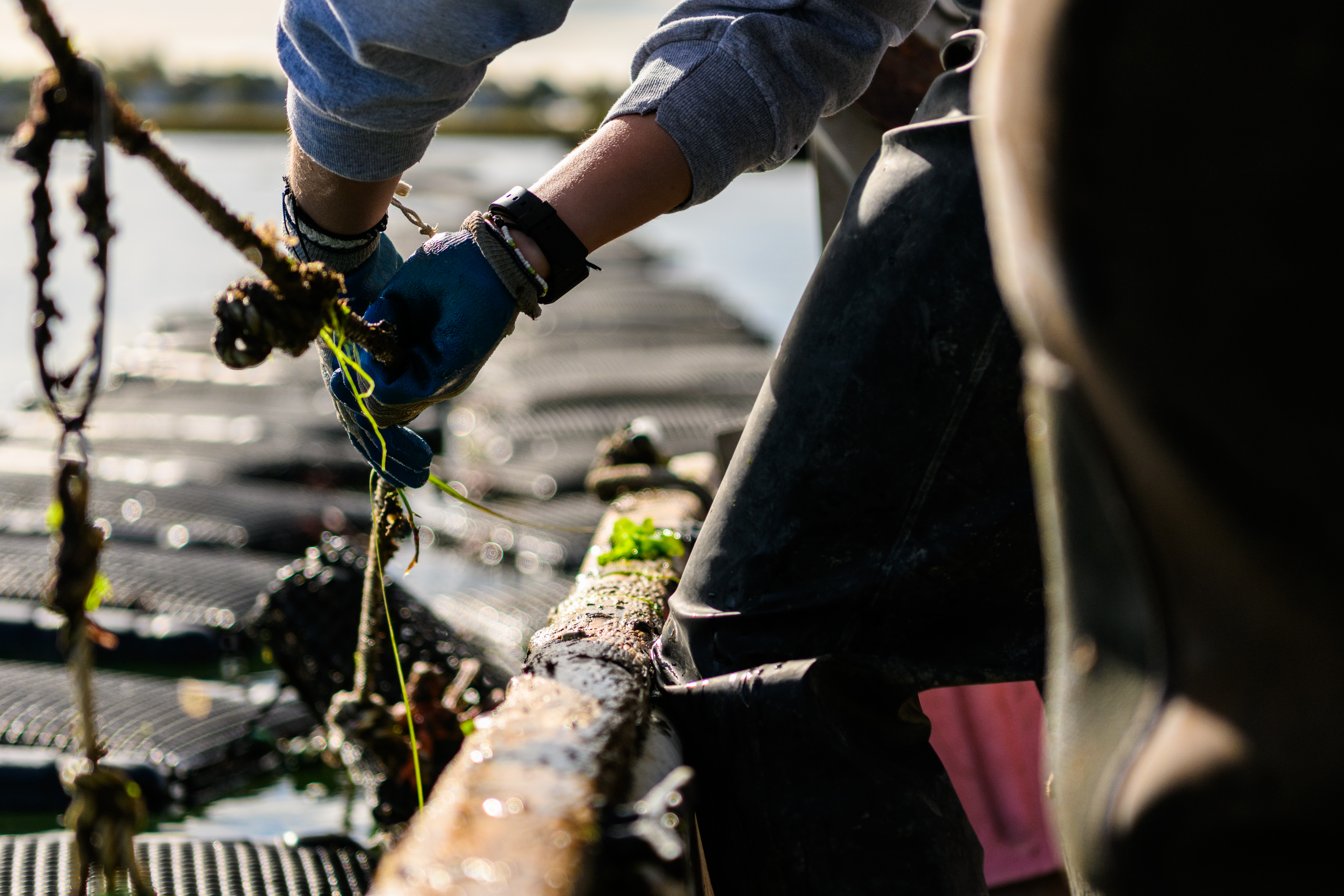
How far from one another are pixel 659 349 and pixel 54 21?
6868 mm

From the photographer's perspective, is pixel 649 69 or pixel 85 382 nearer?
pixel 85 382

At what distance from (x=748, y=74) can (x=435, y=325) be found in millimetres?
516

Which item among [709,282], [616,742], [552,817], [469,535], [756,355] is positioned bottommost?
[552,817]

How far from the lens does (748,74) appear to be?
1549 millimetres

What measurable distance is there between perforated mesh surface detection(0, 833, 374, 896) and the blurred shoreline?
35.1 metres

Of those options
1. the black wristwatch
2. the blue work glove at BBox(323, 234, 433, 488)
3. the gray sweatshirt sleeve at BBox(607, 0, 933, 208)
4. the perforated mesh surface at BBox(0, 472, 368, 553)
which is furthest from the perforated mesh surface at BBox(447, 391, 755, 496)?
the black wristwatch

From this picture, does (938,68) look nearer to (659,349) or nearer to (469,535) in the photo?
(469,535)

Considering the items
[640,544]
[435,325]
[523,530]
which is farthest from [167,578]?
[435,325]

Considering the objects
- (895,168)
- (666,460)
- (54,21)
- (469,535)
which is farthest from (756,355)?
(54,21)

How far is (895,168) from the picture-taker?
143cm

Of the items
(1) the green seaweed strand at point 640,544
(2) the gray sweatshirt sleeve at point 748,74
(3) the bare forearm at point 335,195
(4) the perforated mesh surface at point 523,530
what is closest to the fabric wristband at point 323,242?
(3) the bare forearm at point 335,195

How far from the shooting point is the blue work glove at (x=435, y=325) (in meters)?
1.49

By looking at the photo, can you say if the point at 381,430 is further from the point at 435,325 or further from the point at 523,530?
the point at 523,530

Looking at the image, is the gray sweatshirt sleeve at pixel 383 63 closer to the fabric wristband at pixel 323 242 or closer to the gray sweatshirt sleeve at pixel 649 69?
the gray sweatshirt sleeve at pixel 649 69
